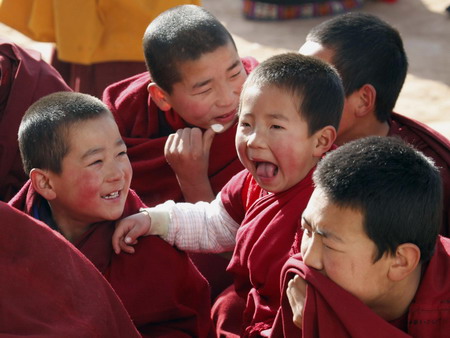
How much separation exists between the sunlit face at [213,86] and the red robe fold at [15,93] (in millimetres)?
680

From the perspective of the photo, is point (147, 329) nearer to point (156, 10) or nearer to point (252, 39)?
point (156, 10)

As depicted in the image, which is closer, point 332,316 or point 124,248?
point 332,316

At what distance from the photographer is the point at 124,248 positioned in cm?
263

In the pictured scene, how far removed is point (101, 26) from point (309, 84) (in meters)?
2.20

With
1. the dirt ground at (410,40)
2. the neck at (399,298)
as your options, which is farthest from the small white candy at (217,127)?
the dirt ground at (410,40)

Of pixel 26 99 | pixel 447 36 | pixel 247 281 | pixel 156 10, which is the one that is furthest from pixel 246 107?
pixel 447 36

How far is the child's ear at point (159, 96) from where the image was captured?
329 centimetres

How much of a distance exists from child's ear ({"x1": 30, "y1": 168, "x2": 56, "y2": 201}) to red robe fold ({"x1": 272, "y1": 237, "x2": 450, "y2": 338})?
92cm

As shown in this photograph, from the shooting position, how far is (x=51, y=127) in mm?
2660

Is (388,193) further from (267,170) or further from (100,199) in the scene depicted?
(100,199)

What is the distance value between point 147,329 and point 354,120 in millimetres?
1100

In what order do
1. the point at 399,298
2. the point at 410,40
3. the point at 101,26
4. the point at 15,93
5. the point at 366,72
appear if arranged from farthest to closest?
1. the point at 410,40
2. the point at 101,26
3. the point at 15,93
4. the point at 366,72
5. the point at 399,298

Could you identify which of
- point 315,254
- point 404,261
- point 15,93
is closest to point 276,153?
point 315,254

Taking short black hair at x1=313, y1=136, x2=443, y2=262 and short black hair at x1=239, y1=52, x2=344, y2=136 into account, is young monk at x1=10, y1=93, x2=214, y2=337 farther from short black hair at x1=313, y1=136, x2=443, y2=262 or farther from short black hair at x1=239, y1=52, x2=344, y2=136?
short black hair at x1=313, y1=136, x2=443, y2=262
